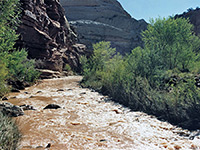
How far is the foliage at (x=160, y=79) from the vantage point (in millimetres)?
4594

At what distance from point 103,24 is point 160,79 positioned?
59.0 m

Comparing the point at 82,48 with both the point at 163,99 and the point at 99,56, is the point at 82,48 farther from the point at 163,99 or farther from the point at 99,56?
the point at 163,99

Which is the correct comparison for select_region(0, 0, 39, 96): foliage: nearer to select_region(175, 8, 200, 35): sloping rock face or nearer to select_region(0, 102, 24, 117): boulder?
select_region(0, 102, 24, 117): boulder

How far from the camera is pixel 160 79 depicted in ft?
24.9

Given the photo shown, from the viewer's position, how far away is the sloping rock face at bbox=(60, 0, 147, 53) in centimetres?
5815

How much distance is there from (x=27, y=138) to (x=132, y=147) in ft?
8.46

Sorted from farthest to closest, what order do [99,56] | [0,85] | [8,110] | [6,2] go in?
[99,56], [0,85], [6,2], [8,110]

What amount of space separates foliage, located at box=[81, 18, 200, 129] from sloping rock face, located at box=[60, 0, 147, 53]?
3987cm

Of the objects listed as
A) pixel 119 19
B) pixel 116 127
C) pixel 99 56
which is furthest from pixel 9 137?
pixel 119 19

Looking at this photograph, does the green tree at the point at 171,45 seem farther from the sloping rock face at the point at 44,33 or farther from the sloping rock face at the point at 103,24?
the sloping rock face at the point at 103,24

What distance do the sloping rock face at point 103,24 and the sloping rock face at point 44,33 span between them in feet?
68.1

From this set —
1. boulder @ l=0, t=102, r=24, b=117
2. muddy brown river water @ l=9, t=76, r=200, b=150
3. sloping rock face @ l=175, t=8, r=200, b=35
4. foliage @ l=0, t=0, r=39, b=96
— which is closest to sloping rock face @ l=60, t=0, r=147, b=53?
sloping rock face @ l=175, t=8, r=200, b=35

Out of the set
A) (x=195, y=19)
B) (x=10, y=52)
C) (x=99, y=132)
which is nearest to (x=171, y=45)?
(x=99, y=132)

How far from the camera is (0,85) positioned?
23.2 ft
